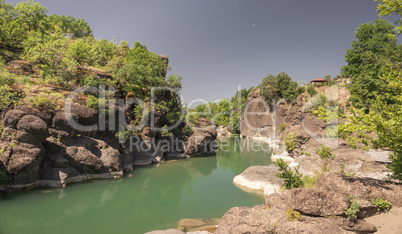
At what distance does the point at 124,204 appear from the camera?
14828 mm

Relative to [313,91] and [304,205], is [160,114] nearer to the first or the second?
[304,205]

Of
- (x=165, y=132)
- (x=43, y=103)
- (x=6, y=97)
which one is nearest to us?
(x=6, y=97)

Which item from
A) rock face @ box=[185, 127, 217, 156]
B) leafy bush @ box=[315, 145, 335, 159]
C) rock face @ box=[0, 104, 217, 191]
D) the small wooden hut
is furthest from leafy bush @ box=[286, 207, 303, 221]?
the small wooden hut

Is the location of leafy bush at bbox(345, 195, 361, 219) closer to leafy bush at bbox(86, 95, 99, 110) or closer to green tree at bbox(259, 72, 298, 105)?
leafy bush at bbox(86, 95, 99, 110)

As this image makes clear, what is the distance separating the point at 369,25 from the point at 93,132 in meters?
41.9

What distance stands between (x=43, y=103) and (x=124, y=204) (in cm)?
1126

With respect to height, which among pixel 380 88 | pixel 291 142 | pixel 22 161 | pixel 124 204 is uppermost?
pixel 380 88

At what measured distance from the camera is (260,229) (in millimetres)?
7195

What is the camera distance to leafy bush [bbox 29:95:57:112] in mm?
15988

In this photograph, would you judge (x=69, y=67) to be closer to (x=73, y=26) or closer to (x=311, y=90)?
(x=73, y=26)

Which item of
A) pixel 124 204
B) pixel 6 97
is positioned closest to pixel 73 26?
pixel 6 97

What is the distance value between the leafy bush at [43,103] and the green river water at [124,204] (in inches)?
273

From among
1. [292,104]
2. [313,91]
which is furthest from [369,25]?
[292,104]

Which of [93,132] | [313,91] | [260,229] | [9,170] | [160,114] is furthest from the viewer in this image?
[313,91]
